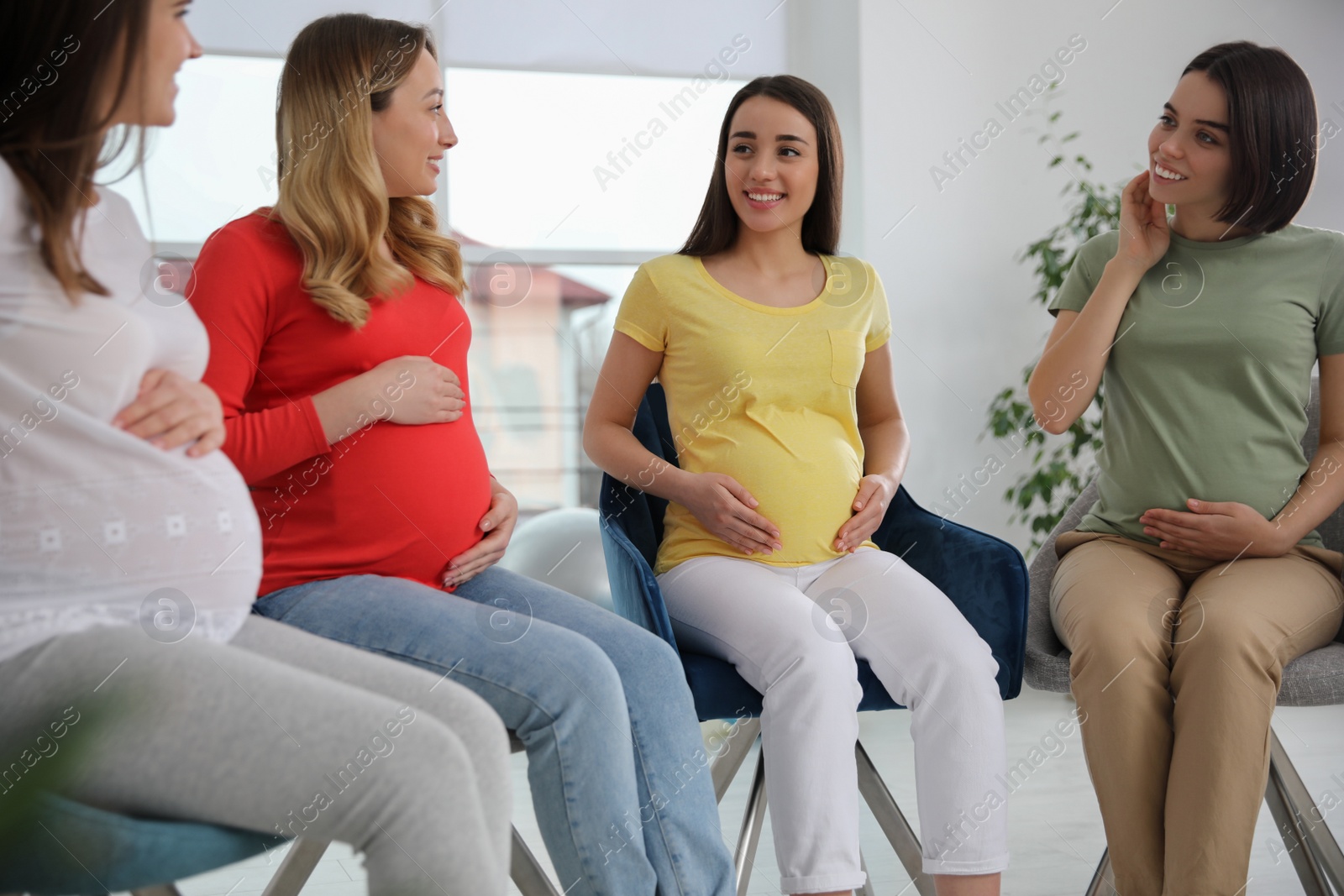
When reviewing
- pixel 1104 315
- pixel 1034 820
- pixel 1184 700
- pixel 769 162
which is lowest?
pixel 1034 820

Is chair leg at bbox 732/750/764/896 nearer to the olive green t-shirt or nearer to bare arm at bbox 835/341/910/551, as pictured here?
bare arm at bbox 835/341/910/551

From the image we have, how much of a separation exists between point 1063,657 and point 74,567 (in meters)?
1.20

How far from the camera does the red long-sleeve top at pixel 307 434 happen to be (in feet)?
3.58

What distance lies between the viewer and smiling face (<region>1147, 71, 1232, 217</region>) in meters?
1.52

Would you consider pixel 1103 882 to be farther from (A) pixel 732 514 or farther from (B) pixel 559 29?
(B) pixel 559 29

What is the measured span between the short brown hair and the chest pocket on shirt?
571mm

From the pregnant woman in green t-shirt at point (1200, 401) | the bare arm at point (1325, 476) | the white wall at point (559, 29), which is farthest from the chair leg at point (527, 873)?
the white wall at point (559, 29)

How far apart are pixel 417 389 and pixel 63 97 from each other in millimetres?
483

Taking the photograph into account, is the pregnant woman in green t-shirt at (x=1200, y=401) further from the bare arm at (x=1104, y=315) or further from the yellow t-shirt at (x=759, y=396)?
the yellow t-shirt at (x=759, y=396)

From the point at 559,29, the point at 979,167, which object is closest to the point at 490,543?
the point at 559,29

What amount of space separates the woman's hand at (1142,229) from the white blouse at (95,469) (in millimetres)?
1282

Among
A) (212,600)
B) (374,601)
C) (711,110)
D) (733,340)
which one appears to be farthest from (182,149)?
(212,600)

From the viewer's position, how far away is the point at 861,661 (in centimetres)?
141

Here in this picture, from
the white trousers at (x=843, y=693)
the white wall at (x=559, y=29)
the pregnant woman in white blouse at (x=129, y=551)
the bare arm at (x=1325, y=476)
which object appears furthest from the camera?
the white wall at (x=559, y=29)
